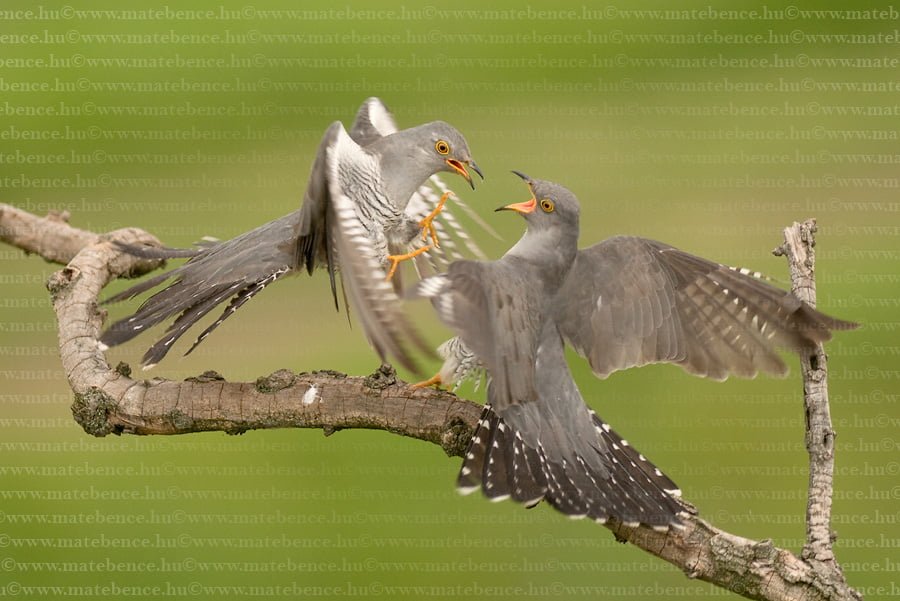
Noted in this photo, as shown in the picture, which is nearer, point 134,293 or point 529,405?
point 529,405

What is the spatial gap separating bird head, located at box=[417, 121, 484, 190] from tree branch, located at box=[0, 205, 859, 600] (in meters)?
0.85

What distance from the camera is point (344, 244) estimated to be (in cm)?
294

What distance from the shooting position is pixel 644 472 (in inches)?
116

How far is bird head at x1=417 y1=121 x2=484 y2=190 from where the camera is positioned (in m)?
3.58

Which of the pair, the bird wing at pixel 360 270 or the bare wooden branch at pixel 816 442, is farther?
the bare wooden branch at pixel 816 442

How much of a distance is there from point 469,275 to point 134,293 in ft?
3.56

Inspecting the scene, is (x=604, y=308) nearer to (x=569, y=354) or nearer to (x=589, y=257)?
(x=589, y=257)

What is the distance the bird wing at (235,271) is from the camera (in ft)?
9.92

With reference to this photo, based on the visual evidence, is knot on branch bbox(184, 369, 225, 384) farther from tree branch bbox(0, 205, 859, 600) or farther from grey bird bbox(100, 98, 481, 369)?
grey bird bbox(100, 98, 481, 369)

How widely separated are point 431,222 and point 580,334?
0.74 m

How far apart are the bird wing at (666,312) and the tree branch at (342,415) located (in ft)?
1.29

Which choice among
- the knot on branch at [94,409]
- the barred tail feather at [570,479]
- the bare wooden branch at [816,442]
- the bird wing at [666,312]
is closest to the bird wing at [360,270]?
the barred tail feather at [570,479]

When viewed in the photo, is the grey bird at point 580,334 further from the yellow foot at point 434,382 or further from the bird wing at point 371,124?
the bird wing at point 371,124

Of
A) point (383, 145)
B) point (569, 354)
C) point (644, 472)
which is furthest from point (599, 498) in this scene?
point (569, 354)
